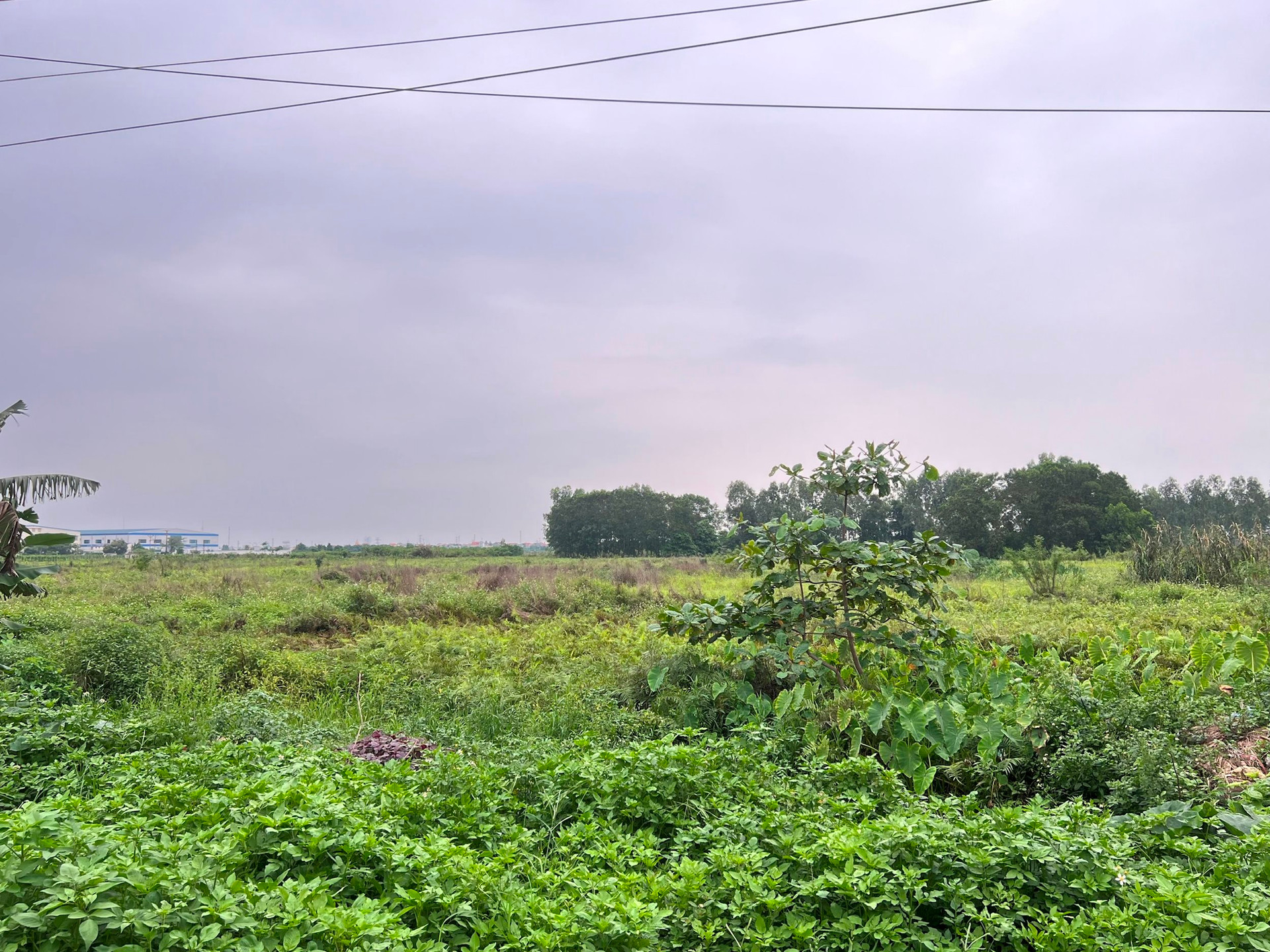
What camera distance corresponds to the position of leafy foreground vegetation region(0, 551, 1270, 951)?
7.30 ft

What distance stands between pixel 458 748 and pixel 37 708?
2764mm

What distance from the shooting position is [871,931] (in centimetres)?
232

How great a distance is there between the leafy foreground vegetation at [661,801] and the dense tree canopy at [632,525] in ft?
144

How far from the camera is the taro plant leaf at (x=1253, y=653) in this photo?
17.1 feet

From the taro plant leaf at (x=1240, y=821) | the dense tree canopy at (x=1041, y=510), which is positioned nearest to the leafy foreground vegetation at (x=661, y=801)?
the taro plant leaf at (x=1240, y=821)

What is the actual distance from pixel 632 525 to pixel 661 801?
49.7m

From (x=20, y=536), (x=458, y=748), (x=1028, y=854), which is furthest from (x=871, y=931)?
(x=20, y=536)

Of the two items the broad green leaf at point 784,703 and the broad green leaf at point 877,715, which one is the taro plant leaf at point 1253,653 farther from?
the broad green leaf at point 784,703

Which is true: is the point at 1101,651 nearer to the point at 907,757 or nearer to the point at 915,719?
the point at 915,719

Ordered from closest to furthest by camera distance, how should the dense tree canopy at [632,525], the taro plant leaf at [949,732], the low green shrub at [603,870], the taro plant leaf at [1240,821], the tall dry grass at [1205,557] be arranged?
1. the low green shrub at [603,870]
2. the taro plant leaf at [1240,821]
3. the taro plant leaf at [949,732]
4. the tall dry grass at [1205,557]
5. the dense tree canopy at [632,525]

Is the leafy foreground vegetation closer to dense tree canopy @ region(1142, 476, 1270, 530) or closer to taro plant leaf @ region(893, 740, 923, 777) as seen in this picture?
taro plant leaf @ region(893, 740, 923, 777)

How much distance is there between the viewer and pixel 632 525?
5319 centimetres

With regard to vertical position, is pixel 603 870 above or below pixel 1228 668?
below

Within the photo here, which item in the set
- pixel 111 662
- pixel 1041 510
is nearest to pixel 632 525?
pixel 1041 510
